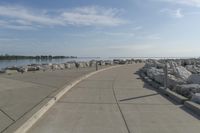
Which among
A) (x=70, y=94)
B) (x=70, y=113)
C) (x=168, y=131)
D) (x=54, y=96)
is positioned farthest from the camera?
(x=70, y=94)

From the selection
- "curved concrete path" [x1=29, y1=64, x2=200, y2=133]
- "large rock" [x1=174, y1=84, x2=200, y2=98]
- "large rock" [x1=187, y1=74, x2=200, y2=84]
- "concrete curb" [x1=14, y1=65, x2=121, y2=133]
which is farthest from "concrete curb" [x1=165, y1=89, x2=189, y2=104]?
"large rock" [x1=187, y1=74, x2=200, y2=84]

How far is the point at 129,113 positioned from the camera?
28.8 ft

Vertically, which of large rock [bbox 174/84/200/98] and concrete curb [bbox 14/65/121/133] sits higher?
large rock [bbox 174/84/200/98]

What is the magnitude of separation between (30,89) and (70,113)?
431 centimetres

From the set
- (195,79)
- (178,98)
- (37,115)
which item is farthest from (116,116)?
(195,79)

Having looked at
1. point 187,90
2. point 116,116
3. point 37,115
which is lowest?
point 116,116

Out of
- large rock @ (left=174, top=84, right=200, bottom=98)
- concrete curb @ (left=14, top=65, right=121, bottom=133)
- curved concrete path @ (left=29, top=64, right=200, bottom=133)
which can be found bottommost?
curved concrete path @ (left=29, top=64, right=200, bottom=133)

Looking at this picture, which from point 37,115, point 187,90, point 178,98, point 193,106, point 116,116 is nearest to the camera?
point 37,115

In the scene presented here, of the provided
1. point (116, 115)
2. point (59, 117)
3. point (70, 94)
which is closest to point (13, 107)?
point (59, 117)

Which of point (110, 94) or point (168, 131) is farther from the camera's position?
point (110, 94)

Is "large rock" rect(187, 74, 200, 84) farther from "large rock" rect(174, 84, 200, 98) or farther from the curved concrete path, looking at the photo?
the curved concrete path

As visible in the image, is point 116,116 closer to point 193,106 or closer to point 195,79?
point 193,106

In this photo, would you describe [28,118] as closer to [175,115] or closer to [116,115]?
[116,115]

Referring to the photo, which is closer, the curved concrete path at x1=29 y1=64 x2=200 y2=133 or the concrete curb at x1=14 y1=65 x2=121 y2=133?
the concrete curb at x1=14 y1=65 x2=121 y2=133
